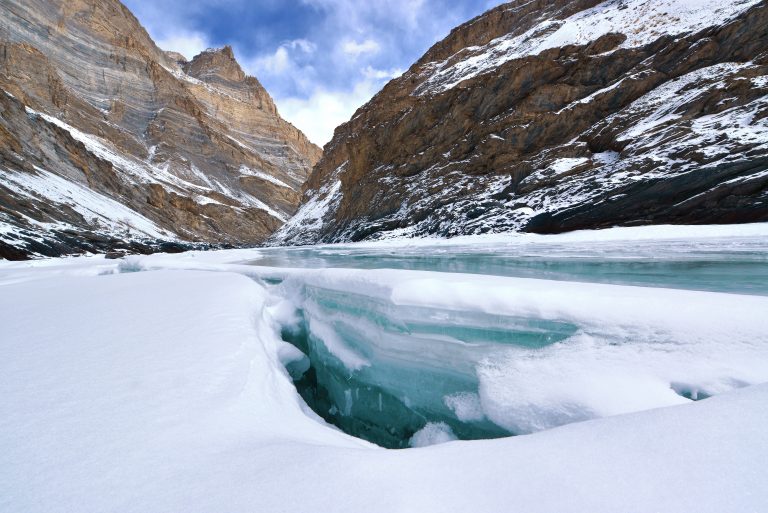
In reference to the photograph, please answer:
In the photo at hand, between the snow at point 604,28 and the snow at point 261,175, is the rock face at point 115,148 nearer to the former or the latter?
the snow at point 261,175

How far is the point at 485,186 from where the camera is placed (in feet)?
86.0

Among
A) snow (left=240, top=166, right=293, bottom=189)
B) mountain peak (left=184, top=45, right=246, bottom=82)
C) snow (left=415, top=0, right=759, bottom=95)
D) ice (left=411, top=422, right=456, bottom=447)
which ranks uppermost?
mountain peak (left=184, top=45, right=246, bottom=82)

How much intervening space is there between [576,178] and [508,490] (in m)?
23.4

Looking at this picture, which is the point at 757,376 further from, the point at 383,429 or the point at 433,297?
the point at 383,429

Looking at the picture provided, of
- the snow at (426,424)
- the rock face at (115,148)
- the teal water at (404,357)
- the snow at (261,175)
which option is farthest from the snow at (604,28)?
the snow at (261,175)

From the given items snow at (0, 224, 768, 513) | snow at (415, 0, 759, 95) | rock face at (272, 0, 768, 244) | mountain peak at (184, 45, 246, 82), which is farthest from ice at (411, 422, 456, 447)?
mountain peak at (184, 45, 246, 82)

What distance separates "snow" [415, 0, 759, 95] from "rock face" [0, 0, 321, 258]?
43.8 meters

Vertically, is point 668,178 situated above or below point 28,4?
below

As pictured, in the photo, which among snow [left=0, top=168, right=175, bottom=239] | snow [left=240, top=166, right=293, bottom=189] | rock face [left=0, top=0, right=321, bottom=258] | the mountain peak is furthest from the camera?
the mountain peak

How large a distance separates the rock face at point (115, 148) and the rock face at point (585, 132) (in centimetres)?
3003

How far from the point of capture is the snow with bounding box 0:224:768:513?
113 cm

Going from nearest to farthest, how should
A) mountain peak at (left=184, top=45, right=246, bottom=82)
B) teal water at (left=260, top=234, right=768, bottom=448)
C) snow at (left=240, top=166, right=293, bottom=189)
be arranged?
1. teal water at (left=260, top=234, right=768, bottom=448)
2. snow at (left=240, top=166, right=293, bottom=189)
3. mountain peak at (left=184, top=45, right=246, bottom=82)

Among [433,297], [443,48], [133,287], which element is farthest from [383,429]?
[443,48]

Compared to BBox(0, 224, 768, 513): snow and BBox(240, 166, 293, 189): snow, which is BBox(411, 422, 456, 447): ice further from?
BBox(240, 166, 293, 189): snow
